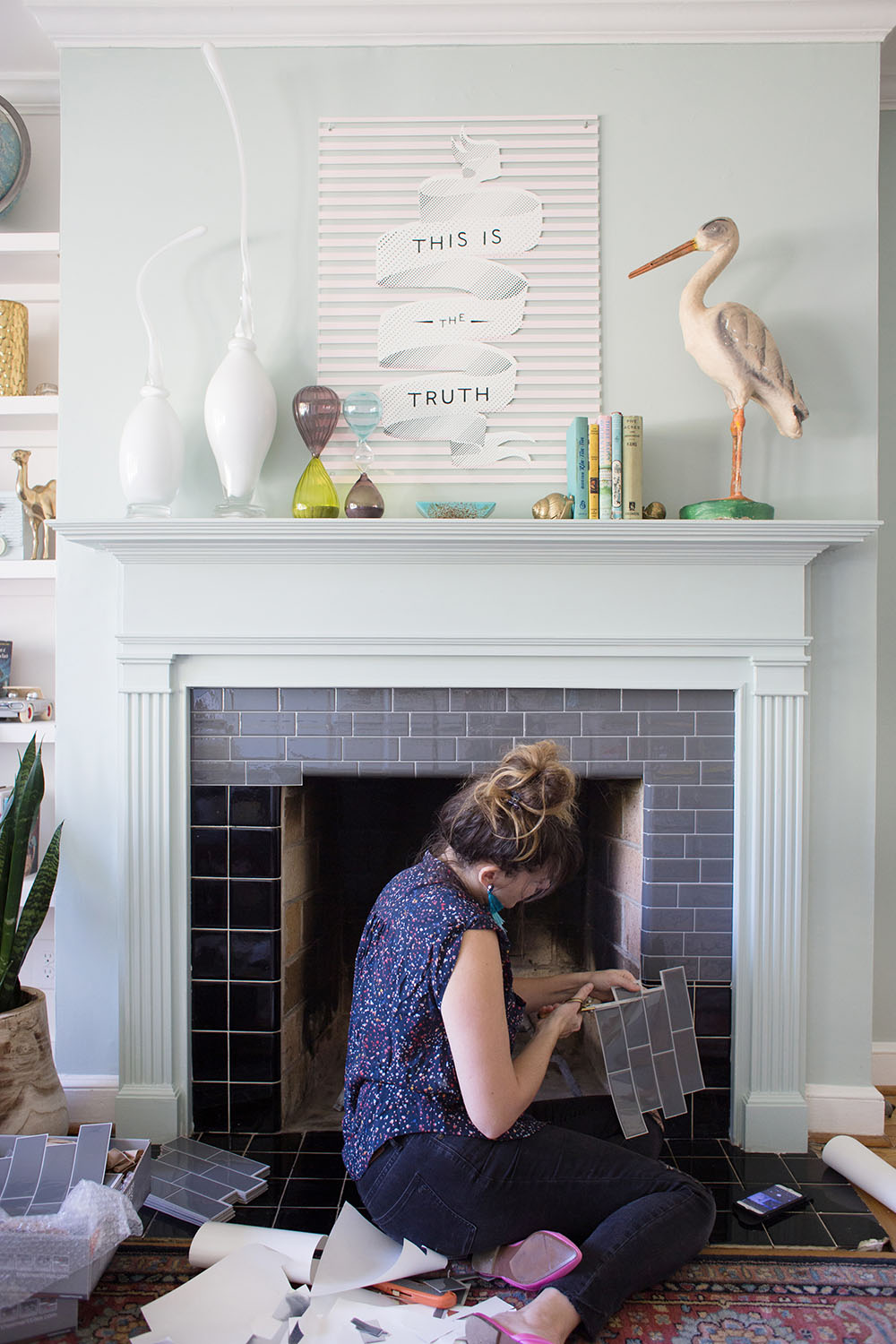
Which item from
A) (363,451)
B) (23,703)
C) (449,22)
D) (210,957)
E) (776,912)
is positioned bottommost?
(210,957)

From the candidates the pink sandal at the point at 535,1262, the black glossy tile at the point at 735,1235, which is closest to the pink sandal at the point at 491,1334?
the pink sandal at the point at 535,1262

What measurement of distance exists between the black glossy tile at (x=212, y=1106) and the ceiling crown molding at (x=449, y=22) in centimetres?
242

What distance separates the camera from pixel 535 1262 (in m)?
1.55

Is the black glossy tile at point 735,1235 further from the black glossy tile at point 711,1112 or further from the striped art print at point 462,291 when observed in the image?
the striped art print at point 462,291

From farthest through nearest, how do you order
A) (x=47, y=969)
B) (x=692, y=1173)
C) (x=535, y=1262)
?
(x=47, y=969), (x=692, y=1173), (x=535, y=1262)

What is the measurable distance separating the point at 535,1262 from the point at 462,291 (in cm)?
200

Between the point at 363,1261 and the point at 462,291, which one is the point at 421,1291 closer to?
the point at 363,1261

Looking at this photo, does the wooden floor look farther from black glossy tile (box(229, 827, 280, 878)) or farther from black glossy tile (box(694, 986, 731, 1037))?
black glossy tile (box(229, 827, 280, 878))

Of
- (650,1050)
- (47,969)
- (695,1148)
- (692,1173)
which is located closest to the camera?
(650,1050)

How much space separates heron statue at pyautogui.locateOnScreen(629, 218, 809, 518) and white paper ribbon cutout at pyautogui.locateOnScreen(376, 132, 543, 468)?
0.33 m

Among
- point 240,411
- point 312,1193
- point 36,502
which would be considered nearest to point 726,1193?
point 312,1193

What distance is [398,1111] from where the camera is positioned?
1611 millimetres

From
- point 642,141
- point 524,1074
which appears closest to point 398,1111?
point 524,1074

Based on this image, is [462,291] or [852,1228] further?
[462,291]
